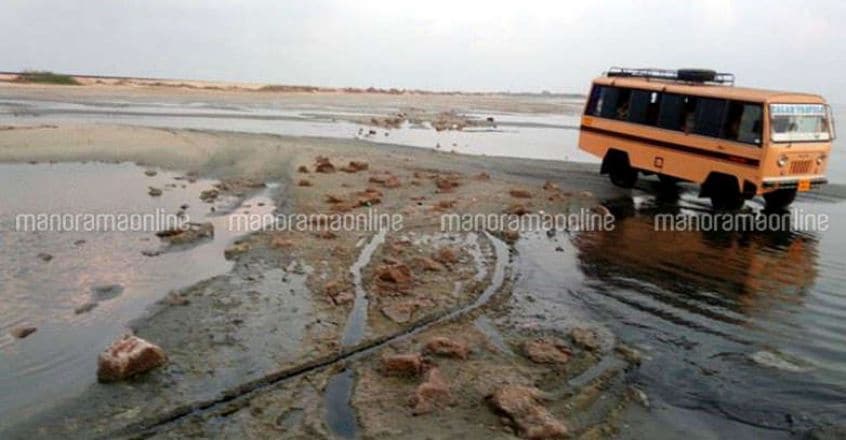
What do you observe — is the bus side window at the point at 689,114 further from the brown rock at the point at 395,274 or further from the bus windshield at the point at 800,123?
the brown rock at the point at 395,274

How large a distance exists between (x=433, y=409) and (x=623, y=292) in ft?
15.1

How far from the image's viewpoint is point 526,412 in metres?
5.47

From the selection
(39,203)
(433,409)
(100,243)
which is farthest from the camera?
(39,203)

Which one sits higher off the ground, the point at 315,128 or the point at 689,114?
the point at 689,114

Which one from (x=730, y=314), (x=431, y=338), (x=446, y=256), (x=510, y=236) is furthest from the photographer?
(x=510, y=236)

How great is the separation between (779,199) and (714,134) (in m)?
2.44

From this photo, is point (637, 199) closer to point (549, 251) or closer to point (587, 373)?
point (549, 251)

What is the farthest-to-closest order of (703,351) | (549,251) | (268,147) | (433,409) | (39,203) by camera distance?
(268,147) → (39,203) → (549,251) → (703,351) → (433,409)

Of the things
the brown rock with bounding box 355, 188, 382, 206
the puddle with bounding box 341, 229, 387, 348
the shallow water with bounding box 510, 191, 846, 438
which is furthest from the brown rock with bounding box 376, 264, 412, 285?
→ the brown rock with bounding box 355, 188, 382, 206

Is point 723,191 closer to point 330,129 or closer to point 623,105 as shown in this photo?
point 623,105

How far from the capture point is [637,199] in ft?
55.5

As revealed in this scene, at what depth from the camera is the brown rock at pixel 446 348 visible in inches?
262

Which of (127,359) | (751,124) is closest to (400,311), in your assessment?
(127,359)

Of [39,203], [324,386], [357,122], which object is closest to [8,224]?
[39,203]
